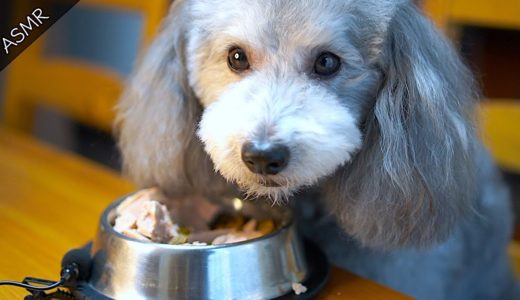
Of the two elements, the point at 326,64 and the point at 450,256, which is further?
the point at 450,256

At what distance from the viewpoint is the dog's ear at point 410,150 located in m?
0.88

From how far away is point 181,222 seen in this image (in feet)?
3.26

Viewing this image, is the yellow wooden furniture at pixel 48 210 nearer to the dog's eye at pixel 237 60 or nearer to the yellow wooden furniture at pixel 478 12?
the dog's eye at pixel 237 60

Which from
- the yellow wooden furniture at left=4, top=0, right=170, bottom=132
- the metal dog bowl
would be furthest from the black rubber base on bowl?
the yellow wooden furniture at left=4, top=0, right=170, bottom=132

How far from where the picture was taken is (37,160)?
1527 mm

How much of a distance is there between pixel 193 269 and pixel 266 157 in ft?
0.61

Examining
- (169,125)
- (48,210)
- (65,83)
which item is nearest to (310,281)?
(169,125)

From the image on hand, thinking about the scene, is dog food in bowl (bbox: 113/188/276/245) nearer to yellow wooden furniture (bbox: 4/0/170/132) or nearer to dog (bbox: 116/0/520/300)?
dog (bbox: 116/0/520/300)

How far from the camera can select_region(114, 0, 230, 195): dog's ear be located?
996 millimetres

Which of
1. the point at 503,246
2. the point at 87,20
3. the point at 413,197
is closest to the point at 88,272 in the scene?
the point at 413,197

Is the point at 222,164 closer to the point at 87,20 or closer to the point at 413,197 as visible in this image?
the point at 413,197

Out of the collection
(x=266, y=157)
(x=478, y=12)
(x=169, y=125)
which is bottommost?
(x=266, y=157)

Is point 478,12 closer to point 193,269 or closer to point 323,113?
point 323,113

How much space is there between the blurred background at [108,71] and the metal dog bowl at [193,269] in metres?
0.43
